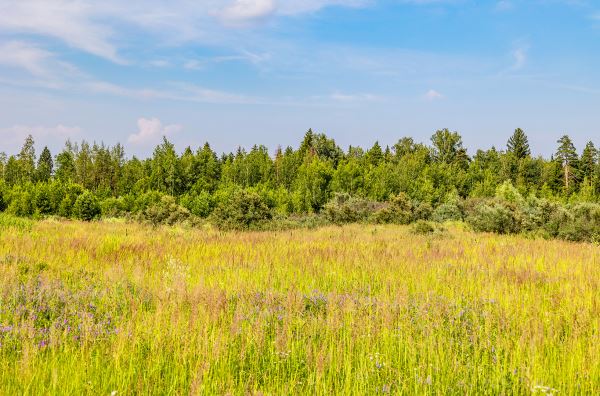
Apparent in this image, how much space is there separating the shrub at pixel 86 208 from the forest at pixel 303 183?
107mm

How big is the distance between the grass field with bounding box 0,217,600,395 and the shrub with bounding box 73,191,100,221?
38.5m

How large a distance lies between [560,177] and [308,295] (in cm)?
7354

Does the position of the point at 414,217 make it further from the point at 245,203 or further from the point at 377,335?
the point at 377,335

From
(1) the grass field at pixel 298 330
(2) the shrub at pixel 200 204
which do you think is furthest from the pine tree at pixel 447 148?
(1) the grass field at pixel 298 330

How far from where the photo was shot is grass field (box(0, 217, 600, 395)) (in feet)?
9.97

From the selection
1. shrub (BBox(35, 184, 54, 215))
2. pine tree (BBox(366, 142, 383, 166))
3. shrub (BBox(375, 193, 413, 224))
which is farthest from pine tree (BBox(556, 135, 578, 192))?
shrub (BBox(35, 184, 54, 215))

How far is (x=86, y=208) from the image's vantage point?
42.4m

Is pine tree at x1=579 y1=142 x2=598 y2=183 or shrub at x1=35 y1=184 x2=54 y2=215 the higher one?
pine tree at x1=579 y1=142 x2=598 y2=183

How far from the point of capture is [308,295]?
5441 mm

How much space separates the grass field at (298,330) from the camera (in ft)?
9.97

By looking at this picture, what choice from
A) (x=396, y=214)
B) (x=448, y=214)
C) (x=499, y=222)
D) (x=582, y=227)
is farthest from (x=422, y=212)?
(x=582, y=227)

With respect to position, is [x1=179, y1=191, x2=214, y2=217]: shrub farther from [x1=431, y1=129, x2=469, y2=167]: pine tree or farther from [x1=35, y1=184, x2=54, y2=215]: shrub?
[x1=431, y1=129, x2=469, y2=167]: pine tree

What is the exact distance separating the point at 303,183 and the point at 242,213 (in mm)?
33216

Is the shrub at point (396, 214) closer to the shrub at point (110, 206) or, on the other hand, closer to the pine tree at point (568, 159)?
the shrub at point (110, 206)
